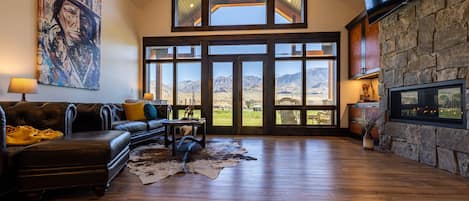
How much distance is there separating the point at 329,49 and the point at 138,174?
18.5 ft

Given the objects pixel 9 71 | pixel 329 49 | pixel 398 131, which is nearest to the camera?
pixel 9 71

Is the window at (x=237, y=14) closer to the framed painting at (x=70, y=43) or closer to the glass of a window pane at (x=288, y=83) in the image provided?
the glass of a window pane at (x=288, y=83)

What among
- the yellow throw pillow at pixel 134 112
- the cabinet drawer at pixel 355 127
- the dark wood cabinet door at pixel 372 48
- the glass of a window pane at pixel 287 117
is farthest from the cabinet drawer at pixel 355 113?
the yellow throw pillow at pixel 134 112

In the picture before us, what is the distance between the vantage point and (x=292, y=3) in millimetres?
6988

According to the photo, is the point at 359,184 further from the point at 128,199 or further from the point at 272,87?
the point at 272,87

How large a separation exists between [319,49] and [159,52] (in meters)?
4.27

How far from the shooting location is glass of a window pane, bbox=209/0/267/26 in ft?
23.0

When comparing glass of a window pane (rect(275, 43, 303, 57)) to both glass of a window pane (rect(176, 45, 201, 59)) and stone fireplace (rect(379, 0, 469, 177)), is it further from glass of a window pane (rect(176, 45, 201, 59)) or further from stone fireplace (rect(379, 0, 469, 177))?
stone fireplace (rect(379, 0, 469, 177))

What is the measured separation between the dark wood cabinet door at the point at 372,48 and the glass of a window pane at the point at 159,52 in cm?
481

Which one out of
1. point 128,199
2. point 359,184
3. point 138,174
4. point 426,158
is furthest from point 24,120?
point 426,158

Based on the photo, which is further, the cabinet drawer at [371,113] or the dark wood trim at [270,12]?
the dark wood trim at [270,12]

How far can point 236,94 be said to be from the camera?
7086 mm

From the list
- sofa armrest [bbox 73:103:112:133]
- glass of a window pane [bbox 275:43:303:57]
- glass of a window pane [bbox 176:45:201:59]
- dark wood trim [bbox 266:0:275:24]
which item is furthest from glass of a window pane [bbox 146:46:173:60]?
sofa armrest [bbox 73:103:112:133]

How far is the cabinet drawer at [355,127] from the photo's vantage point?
5.90 m
